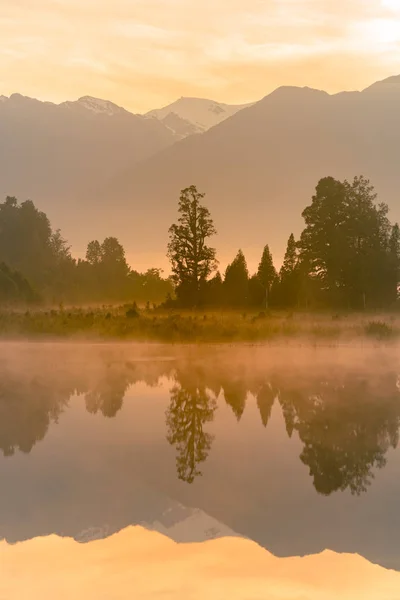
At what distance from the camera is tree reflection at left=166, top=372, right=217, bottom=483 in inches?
625

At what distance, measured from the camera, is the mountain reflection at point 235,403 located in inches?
639

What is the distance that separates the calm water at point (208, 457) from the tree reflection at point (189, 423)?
31 mm

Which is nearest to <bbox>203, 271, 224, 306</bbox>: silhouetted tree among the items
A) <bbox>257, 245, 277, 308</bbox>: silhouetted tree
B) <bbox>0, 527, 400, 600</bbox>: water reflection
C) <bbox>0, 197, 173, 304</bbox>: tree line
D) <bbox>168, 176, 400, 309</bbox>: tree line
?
<bbox>168, 176, 400, 309</bbox>: tree line

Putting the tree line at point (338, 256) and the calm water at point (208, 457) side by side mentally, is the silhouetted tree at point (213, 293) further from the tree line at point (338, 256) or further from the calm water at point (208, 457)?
the calm water at point (208, 457)


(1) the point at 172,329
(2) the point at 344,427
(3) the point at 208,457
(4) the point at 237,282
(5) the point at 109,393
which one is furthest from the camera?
(4) the point at 237,282

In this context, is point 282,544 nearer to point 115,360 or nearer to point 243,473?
point 243,473

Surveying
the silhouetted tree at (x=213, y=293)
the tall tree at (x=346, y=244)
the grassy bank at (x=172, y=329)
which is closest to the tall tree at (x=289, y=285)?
the tall tree at (x=346, y=244)

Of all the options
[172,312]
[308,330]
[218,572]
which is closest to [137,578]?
[218,572]

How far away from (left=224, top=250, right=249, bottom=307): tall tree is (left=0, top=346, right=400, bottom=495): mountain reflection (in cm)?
4799

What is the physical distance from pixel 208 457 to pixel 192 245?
183 feet

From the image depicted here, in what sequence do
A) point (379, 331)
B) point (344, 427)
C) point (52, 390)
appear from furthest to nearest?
1. point (379, 331)
2. point (52, 390)
3. point (344, 427)

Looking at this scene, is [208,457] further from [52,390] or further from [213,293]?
[213,293]

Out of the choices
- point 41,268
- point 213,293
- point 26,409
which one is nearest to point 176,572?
point 26,409

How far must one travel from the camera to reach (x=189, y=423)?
19344 millimetres
